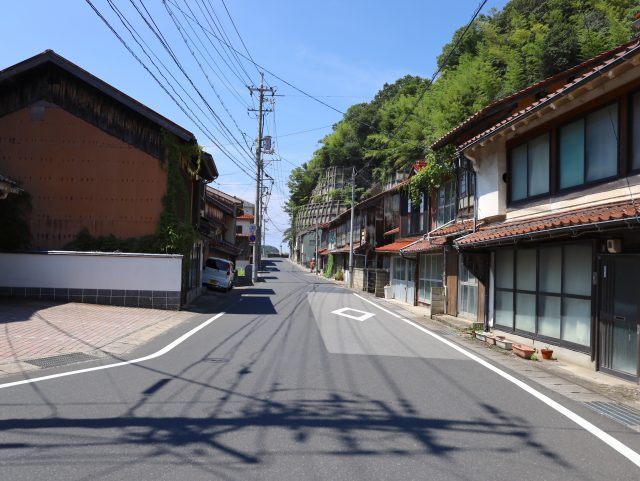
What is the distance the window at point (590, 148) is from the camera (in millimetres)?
9266

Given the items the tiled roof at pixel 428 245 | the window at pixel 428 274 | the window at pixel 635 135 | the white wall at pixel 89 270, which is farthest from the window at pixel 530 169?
the white wall at pixel 89 270

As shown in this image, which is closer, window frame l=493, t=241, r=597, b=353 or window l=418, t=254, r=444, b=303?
window frame l=493, t=241, r=597, b=353

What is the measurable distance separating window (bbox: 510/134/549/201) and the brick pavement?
9648 millimetres

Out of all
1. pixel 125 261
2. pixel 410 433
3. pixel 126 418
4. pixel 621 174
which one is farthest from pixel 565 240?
pixel 125 261

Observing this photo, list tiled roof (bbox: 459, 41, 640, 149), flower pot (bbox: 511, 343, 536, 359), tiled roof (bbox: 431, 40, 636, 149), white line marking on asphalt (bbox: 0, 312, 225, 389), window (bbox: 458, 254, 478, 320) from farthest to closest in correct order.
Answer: window (bbox: 458, 254, 478, 320)
tiled roof (bbox: 431, 40, 636, 149)
flower pot (bbox: 511, 343, 536, 359)
tiled roof (bbox: 459, 41, 640, 149)
white line marking on asphalt (bbox: 0, 312, 225, 389)

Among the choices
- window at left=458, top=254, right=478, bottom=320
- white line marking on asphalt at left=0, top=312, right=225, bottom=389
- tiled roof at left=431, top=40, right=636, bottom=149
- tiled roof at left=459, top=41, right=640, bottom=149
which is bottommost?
white line marking on asphalt at left=0, top=312, right=225, bottom=389

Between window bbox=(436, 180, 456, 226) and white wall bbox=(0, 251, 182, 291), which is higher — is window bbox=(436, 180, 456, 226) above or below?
above

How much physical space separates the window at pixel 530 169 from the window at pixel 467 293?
11.2 feet

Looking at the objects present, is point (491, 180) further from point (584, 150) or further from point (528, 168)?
point (584, 150)

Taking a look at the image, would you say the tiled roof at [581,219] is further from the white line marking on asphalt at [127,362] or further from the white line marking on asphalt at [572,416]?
the white line marking on asphalt at [127,362]

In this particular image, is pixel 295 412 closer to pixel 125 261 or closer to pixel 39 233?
pixel 125 261

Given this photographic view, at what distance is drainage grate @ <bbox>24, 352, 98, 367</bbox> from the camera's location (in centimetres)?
794

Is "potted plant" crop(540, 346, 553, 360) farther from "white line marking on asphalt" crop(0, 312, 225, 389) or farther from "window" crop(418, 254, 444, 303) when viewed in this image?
"window" crop(418, 254, 444, 303)

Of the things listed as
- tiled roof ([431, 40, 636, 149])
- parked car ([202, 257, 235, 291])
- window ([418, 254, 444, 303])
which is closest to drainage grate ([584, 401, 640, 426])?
tiled roof ([431, 40, 636, 149])
